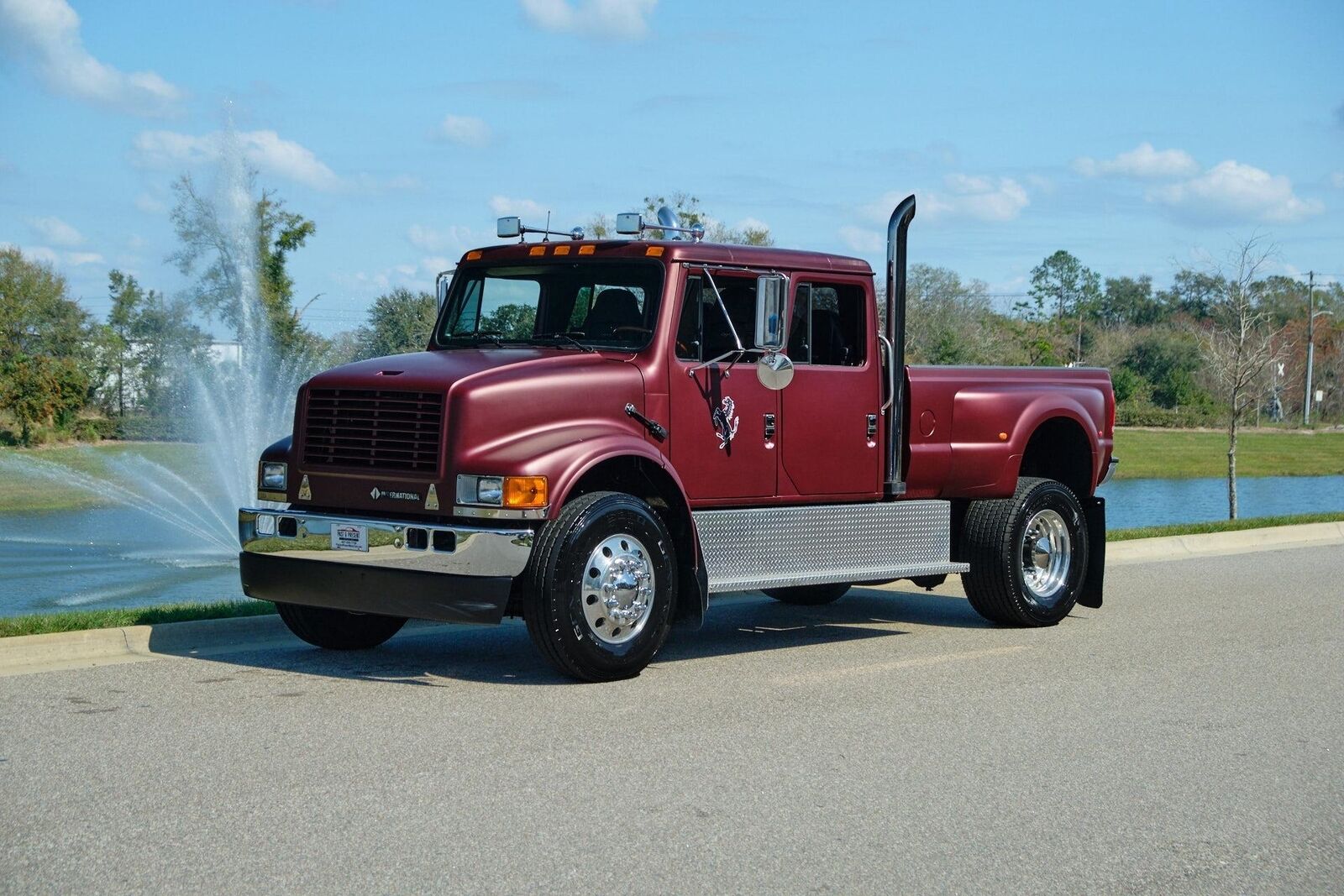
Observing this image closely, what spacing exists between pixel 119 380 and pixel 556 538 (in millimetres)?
38807

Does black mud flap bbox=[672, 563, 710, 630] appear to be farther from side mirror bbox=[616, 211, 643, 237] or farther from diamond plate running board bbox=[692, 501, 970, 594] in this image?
side mirror bbox=[616, 211, 643, 237]

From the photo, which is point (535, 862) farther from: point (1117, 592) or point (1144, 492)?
point (1144, 492)

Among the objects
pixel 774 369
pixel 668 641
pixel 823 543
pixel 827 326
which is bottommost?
pixel 668 641

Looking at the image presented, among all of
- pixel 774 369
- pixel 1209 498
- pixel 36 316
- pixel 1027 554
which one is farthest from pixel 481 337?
pixel 36 316

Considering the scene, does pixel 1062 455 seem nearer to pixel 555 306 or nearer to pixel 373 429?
pixel 555 306

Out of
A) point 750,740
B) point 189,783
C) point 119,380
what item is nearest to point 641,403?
point 750,740

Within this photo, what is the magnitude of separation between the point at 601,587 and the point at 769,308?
193cm

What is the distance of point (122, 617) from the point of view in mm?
9719

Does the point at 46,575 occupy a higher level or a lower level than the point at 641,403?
lower

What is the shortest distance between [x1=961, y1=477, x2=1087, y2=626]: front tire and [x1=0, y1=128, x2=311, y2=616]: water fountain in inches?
304

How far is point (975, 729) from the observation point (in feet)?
24.4

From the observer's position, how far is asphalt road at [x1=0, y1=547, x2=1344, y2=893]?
5.19m

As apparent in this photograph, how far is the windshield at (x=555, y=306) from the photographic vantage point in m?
9.31

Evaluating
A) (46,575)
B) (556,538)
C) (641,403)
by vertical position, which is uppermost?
(641,403)
